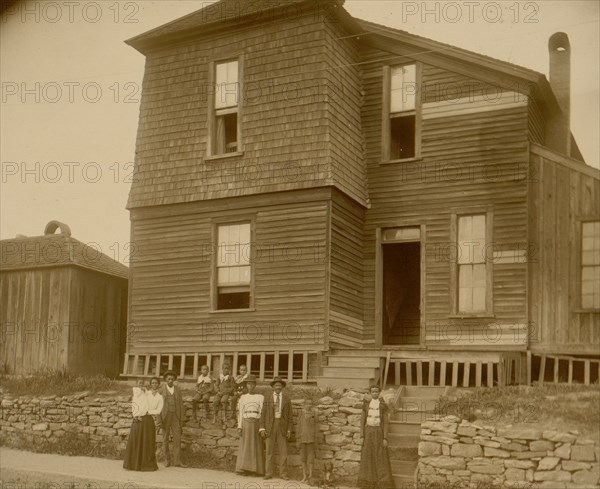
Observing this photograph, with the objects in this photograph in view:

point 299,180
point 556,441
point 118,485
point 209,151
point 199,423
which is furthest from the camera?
point 209,151

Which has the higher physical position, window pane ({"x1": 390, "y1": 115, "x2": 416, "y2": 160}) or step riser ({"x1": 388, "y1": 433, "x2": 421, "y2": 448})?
window pane ({"x1": 390, "y1": 115, "x2": 416, "y2": 160})

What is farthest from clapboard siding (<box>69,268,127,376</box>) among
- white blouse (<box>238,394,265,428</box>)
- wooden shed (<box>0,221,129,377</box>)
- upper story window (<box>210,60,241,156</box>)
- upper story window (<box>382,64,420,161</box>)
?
upper story window (<box>382,64,420,161</box>)

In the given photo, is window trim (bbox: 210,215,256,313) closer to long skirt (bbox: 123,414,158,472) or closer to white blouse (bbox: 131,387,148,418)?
white blouse (bbox: 131,387,148,418)

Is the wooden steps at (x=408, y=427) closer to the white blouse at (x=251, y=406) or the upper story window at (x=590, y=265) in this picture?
the white blouse at (x=251, y=406)

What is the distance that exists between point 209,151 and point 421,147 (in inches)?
199

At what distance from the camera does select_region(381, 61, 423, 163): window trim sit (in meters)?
21.3

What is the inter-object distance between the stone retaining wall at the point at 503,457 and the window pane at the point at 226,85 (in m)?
9.78

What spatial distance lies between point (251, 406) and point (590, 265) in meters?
7.70

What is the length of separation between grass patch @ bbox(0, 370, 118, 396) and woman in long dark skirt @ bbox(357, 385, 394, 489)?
7.25m

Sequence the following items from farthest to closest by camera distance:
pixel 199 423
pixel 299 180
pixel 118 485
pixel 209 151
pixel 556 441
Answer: pixel 209 151 < pixel 299 180 < pixel 199 423 < pixel 118 485 < pixel 556 441

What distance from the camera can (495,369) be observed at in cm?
1941

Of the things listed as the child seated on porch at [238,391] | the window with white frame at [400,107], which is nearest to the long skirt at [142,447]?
the child seated on porch at [238,391]

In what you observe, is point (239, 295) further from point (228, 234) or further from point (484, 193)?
point (484, 193)

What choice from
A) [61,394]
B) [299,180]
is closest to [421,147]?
Result: [299,180]
